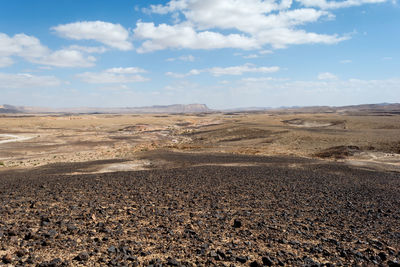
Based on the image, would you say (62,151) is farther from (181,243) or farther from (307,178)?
(181,243)

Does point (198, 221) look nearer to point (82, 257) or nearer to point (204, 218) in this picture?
point (204, 218)

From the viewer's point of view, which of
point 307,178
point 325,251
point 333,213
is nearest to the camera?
point 325,251

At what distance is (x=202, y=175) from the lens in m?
20.6

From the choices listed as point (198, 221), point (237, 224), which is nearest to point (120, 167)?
point (198, 221)

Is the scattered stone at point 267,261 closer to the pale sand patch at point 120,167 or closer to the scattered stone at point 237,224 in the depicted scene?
the scattered stone at point 237,224

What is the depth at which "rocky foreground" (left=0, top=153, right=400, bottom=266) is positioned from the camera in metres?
8.23

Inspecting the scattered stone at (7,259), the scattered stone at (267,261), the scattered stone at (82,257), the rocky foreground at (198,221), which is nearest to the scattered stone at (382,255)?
the rocky foreground at (198,221)

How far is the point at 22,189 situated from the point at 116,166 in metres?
10.3

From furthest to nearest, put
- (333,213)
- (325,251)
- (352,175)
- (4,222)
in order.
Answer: (352,175) → (333,213) → (4,222) → (325,251)

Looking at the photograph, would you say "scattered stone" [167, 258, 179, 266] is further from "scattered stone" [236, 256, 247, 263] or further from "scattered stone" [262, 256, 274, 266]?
"scattered stone" [262, 256, 274, 266]

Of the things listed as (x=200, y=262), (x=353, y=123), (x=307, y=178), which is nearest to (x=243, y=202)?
(x=200, y=262)

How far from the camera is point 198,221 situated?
11.1 m

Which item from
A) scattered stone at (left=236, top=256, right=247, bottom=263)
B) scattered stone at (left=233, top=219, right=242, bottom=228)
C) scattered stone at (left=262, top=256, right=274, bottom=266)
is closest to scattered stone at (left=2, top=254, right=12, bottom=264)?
scattered stone at (left=236, top=256, right=247, bottom=263)

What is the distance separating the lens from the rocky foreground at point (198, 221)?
8.23 m
